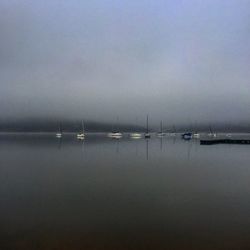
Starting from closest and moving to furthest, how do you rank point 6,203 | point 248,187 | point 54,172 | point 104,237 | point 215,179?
point 104,237, point 6,203, point 248,187, point 215,179, point 54,172

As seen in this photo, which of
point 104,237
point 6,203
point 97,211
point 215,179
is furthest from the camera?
point 215,179

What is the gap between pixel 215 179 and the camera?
3819 centimetres

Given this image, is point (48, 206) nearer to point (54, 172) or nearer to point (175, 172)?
point (54, 172)

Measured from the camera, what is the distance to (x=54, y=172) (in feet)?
136

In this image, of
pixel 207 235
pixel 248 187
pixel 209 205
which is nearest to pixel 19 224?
pixel 207 235

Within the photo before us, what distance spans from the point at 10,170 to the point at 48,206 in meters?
20.5

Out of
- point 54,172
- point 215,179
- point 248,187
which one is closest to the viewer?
point 248,187

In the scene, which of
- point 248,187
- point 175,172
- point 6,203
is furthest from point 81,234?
point 175,172

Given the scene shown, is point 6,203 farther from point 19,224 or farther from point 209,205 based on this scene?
point 209,205

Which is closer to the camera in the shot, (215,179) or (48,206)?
(48,206)

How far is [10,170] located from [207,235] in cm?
2875

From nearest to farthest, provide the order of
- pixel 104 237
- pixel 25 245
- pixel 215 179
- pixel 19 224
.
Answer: pixel 25 245 → pixel 104 237 → pixel 19 224 → pixel 215 179

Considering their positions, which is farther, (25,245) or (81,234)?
(81,234)

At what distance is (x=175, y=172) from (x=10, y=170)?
48.4ft
